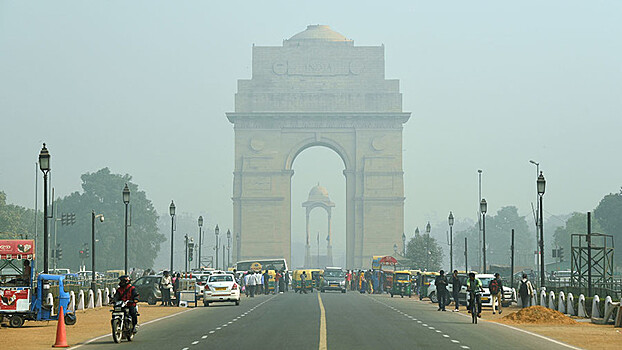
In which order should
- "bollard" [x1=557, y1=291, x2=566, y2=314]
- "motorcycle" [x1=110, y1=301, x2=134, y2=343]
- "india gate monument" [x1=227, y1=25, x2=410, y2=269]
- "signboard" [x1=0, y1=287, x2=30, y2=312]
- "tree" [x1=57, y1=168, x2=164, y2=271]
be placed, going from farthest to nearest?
1. "tree" [x1=57, y1=168, x2=164, y2=271]
2. "india gate monument" [x1=227, y1=25, x2=410, y2=269]
3. "bollard" [x1=557, y1=291, x2=566, y2=314]
4. "signboard" [x1=0, y1=287, x2=30, y2=312]
5. "motorcycle" [x1=110, y1=301, x2=134, y2=343]

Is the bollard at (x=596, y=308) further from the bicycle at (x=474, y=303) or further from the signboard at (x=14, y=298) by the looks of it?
the signboard at (x=14, y=298)

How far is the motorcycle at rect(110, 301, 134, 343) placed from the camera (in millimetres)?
26273

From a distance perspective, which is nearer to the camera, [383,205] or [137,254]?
[383,205]

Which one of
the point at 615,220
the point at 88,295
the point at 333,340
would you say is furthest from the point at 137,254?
the point at 333,340

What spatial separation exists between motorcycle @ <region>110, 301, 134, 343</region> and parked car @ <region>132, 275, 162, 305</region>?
2371 cm

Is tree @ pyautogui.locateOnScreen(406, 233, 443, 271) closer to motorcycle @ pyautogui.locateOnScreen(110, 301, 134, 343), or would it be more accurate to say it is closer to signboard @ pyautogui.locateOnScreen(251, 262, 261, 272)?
signboard @ pyautogui.locateOnScreen(251, 262, 261, 272)

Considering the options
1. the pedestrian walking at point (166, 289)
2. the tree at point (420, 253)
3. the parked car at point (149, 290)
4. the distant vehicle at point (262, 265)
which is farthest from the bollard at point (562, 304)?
the tree at point (420, 253)

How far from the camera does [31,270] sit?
1284 inches

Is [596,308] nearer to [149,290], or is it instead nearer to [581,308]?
[581,308]

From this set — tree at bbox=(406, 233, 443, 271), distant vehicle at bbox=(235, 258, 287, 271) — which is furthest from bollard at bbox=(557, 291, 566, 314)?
tree at bbox=(406, 233, 443, 271)

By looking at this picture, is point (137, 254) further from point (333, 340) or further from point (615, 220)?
point (333, 340)

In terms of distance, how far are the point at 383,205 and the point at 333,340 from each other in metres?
92.5

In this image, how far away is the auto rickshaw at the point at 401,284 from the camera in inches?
2574

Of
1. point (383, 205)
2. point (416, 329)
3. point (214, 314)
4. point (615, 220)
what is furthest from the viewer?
point (383, 205)
